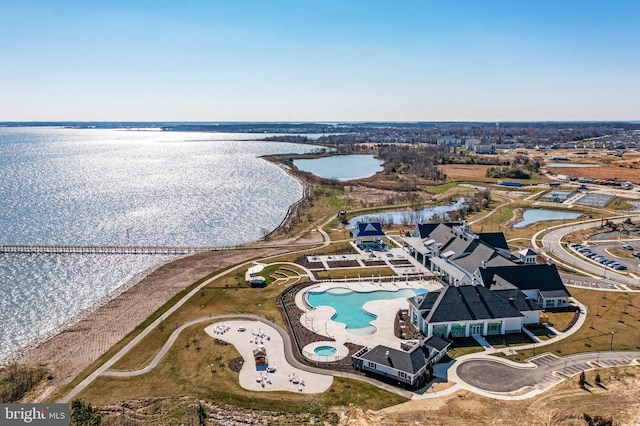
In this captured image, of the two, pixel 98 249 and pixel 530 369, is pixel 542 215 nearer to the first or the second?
pixel 530 369

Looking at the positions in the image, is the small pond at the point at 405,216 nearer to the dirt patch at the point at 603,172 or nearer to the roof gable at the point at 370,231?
the roof gable at the point at 370,231

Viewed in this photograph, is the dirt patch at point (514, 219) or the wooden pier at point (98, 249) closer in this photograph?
the wooden pier at point (98, 249)

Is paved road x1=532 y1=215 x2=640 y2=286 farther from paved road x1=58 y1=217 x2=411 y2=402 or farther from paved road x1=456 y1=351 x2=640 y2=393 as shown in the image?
paved road x1=58 y1=217 x2=411 y2=402

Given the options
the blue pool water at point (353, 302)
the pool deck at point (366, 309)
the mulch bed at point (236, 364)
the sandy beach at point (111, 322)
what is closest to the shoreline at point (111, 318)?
the sandy beach at point (111, 322)

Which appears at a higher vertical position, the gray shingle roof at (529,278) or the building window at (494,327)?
the gray shingle roof at (529,278)

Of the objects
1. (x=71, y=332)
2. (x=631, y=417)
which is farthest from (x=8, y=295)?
(x=631, y=417)

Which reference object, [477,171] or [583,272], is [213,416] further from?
[477,171]

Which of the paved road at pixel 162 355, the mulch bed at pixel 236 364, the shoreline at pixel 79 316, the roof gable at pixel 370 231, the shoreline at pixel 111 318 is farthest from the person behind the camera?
the roof gable at pixel 370 231

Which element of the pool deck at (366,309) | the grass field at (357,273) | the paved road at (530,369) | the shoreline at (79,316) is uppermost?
the grass field at (357,273)
